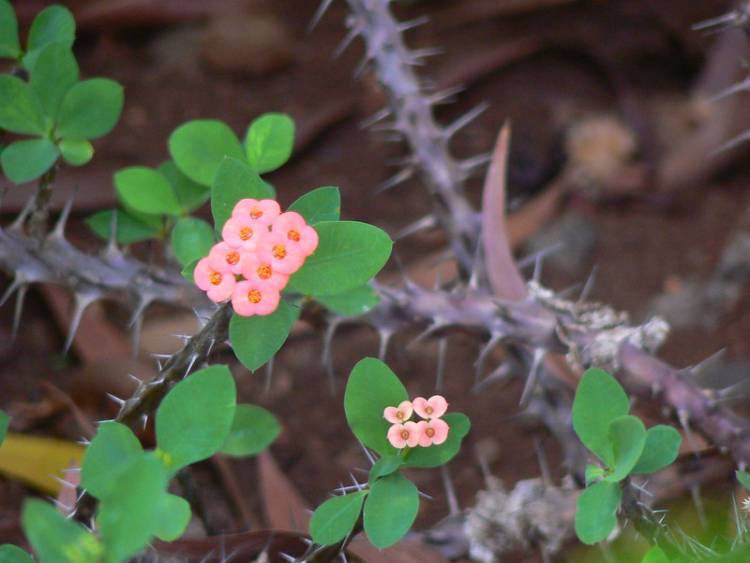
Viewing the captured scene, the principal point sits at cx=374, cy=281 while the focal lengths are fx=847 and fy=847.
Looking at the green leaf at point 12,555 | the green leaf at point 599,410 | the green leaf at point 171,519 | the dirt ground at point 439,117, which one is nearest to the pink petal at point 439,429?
the green leaf at point 599,410

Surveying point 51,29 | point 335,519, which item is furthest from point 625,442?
point 51,29

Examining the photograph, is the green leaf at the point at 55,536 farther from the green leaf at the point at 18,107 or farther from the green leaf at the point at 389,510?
the green leaf at the point at 18,107

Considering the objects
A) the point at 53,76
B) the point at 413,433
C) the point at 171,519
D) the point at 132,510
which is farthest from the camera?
the point at 53,76

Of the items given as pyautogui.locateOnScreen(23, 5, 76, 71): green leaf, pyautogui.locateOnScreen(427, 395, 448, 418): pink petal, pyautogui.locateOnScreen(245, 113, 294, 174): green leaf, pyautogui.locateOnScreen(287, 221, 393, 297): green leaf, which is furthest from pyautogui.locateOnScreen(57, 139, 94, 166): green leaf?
pyautogui.locateOnScreen(427, 395, 448, 418): pink petal

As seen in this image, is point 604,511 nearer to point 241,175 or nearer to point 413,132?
point 241,175

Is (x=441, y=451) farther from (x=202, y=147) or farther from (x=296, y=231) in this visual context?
(x=202, y=147)

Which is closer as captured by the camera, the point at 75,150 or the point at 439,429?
the point at 439,429
